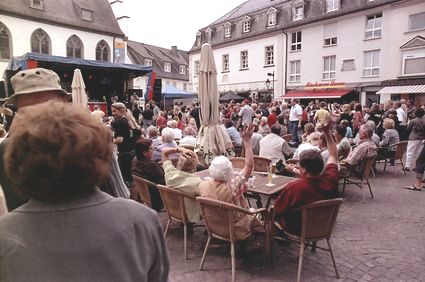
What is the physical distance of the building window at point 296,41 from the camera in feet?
90.9

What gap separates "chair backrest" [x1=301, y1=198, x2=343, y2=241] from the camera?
322 centimetres

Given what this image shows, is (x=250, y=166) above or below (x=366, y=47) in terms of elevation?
below

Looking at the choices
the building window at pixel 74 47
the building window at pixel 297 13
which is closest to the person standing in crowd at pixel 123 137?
the building window at pixel 74 47

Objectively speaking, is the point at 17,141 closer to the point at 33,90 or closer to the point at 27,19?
the point at 33,90

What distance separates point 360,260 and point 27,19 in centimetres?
2872

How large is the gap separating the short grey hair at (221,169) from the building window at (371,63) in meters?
23.4

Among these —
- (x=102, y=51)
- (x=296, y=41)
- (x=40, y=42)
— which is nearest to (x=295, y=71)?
(x=296, y=41)

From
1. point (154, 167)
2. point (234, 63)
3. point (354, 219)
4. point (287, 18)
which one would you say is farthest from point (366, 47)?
point (154, 167)

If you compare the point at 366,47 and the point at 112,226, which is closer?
the point at 112,226

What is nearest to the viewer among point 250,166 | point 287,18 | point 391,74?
point 250,166

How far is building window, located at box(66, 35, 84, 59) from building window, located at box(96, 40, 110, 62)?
63.3 inches

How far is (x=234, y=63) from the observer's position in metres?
33.0

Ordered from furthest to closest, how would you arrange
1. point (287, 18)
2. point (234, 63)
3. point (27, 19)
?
point (234, 63), point (287, 18), point (27, 19)

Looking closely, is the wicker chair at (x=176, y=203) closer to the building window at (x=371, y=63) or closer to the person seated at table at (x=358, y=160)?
the person seated at table at (x=358, y=160)
